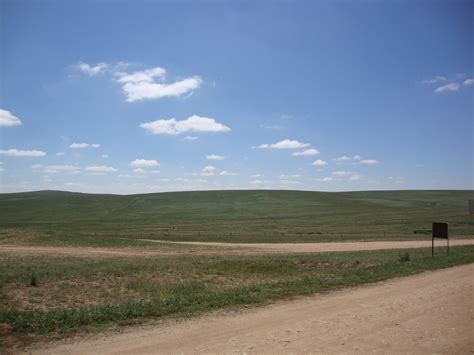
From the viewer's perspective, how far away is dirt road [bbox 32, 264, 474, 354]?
7426mm

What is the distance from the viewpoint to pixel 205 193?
449 ft

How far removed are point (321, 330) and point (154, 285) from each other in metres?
10.1

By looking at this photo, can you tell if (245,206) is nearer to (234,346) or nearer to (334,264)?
(334,264)

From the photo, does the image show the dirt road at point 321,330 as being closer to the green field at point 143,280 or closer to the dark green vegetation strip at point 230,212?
the green field at point 143,280

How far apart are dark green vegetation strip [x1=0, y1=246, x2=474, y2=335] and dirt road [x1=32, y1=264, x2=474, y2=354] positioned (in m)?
1.30

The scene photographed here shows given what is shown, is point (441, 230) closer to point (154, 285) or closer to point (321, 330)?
point (154, 285)

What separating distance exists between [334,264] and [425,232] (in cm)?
3230

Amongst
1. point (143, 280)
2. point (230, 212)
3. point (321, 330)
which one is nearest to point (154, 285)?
point (143, 280)

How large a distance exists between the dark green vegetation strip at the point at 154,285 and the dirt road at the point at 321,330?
1302 mm

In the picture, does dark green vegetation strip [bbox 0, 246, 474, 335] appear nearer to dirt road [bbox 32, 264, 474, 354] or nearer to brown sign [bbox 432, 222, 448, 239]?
dirt road [bbox 32, 264, 474, 354]

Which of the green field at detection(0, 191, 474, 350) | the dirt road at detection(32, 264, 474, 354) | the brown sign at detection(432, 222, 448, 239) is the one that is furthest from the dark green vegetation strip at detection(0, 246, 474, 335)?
the brown sign at detection(432, 222, 448, 239)

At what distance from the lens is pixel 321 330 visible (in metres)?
8.38

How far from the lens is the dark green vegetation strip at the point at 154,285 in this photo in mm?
10156

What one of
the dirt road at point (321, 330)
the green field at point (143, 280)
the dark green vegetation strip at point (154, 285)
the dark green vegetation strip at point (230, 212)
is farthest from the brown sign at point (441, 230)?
the dark green vegetation strip at point (230, 212)
